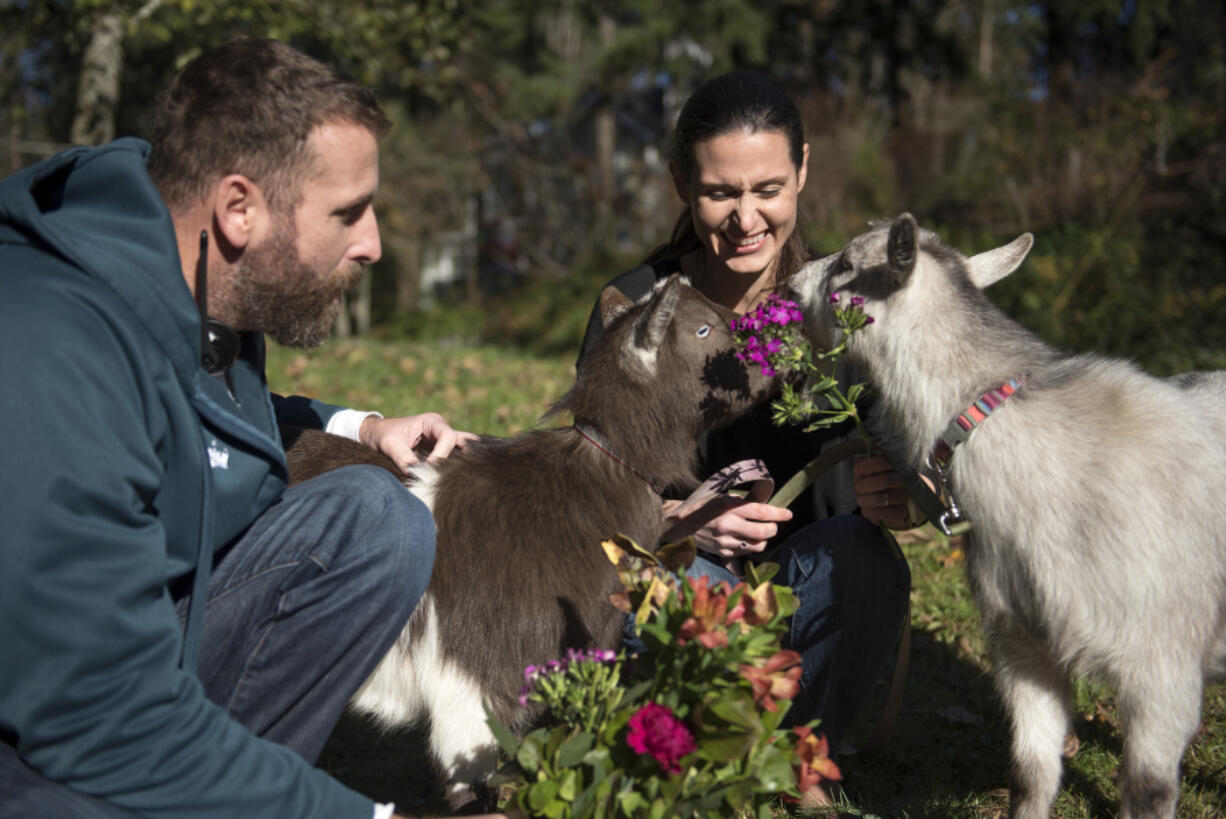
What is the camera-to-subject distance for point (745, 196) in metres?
3.40

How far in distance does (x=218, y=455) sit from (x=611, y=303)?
1518 mm

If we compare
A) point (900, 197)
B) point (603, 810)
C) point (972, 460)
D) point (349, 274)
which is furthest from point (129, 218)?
point (900, 197)

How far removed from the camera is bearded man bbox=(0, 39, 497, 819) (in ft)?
5.48

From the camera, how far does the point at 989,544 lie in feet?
8.75

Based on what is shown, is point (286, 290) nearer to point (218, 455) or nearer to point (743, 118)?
point (218, 455)

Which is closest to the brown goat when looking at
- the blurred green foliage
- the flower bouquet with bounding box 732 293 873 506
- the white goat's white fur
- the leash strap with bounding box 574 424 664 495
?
the leash strap with bounding box 574 424 664 495

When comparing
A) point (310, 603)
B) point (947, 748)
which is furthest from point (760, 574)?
point (947, 748)

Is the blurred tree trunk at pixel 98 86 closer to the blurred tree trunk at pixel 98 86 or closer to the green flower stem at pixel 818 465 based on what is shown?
the blurred tree trunk at pixel 98 86

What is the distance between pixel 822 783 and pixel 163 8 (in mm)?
9632

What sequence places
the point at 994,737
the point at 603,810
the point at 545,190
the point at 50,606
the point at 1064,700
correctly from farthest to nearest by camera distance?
the point at 545,190 → the point at 994,737 → the point at 1064,700 → the point at 603,810 → the point at 50,606

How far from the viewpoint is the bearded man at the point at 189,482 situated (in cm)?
167

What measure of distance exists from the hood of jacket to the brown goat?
1.12m

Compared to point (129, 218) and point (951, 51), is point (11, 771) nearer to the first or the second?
point (129, 218)

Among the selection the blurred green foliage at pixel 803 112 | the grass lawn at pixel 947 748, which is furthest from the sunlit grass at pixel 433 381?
the blurred green foliage at pixel 803 112
